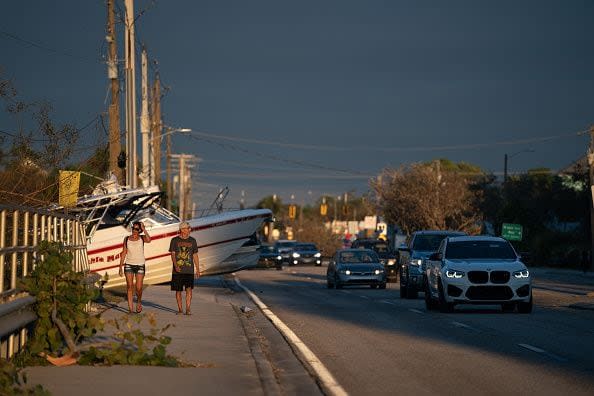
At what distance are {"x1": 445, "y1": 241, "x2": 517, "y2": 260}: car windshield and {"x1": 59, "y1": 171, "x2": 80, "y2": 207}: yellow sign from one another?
9.28 metres

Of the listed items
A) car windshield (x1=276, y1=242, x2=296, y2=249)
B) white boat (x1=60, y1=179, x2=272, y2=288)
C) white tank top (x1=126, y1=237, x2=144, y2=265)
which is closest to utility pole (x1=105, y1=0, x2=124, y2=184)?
white boat (x1=60, y1=179, x2=272, y2=288)

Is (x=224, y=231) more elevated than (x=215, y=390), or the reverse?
(x=224, y=231)

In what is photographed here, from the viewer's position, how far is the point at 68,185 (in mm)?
23375

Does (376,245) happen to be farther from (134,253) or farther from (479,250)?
(134,253)

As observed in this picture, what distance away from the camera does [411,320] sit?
988 inches

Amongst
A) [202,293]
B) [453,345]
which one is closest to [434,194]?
[202,293]

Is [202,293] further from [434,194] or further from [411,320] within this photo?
[434,194]

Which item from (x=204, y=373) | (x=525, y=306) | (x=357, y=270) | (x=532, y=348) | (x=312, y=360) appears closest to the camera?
(x=204, y=373)

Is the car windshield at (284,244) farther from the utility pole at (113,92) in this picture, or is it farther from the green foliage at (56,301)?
the green foliage at (56,301)

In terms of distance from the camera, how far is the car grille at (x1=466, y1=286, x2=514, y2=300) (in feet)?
89.2

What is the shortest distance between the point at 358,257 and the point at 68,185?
22.7 metres

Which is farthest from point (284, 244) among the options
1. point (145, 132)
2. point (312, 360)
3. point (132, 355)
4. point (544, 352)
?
point (132, 355)

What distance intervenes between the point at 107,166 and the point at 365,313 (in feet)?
54.8

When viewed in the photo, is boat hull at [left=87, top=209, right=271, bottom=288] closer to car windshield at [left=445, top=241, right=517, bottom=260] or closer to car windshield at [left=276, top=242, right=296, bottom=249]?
car windshield at [left=445, top=241, right=517, bottom=260]
